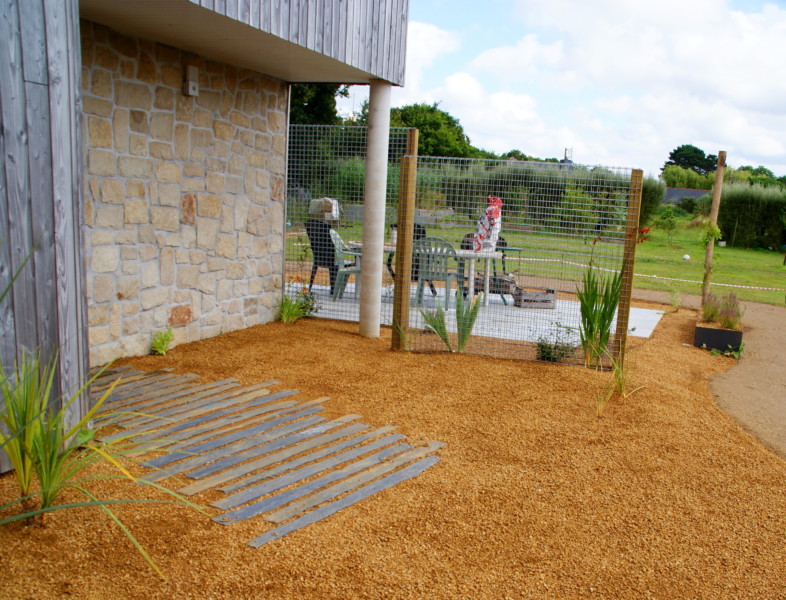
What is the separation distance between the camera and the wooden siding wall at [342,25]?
4453 millimetres

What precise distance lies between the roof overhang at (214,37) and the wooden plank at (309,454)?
269 centimetres

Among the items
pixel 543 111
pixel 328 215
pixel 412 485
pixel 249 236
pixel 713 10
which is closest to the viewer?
pixel 412 485

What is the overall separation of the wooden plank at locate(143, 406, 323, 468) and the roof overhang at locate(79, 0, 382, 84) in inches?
99.4

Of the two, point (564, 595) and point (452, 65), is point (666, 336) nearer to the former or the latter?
point (564, 595)

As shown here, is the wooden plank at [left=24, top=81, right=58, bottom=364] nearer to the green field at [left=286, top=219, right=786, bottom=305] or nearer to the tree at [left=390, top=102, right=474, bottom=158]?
the green field at [left=286, top=219, right=786, bottom=305]

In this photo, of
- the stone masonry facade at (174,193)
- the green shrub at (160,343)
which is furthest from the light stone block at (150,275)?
the green shrub at (160,343)

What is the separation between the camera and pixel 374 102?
6.42 metres

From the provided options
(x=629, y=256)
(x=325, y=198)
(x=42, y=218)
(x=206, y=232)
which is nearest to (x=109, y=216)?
(x=206, y=232)

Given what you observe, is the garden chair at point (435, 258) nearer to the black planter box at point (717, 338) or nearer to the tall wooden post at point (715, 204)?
the black planter box at point (717, 338)

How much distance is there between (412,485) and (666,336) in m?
5.29

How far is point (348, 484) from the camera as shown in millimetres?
3209

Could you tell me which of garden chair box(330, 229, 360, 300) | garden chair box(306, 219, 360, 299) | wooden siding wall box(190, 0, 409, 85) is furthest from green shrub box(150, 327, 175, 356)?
wooden siding wall box(190, 0, 409, 85)

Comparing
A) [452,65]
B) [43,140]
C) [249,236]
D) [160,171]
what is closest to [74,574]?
[43,140]

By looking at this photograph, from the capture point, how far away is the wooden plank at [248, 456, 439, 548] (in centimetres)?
267
